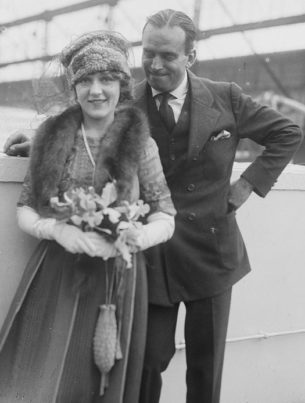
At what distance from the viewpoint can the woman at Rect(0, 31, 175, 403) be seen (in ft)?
7.08

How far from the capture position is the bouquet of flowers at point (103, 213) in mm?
1991

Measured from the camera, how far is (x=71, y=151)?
224cm

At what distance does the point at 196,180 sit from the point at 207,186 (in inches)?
2.0

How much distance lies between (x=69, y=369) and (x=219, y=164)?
3.04 ft

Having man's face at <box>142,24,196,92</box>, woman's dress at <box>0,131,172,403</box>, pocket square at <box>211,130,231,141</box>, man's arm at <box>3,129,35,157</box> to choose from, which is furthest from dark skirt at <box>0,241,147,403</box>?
man's face at <box>142,24,196,92</box>

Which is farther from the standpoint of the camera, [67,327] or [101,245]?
[67,327]

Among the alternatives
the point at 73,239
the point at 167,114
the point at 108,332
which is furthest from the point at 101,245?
the point at 167,114

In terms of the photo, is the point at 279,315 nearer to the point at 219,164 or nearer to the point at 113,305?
the point at 219,164

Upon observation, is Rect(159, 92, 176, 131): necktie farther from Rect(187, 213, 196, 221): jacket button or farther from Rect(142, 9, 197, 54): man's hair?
Rect(187, 213, 196, 221): jacket button

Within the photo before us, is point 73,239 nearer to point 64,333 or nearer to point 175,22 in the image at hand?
point 64,333

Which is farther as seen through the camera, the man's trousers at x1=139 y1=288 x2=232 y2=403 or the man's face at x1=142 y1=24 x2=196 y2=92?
the man's trousers at x1=139 y1=288 x2=232 y2=403

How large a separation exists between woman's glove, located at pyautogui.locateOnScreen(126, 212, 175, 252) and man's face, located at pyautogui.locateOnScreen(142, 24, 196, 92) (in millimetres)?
504

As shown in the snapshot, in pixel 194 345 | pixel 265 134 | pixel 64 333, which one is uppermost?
pixel 265 134

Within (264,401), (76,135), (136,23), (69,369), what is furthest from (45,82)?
(264,401)
